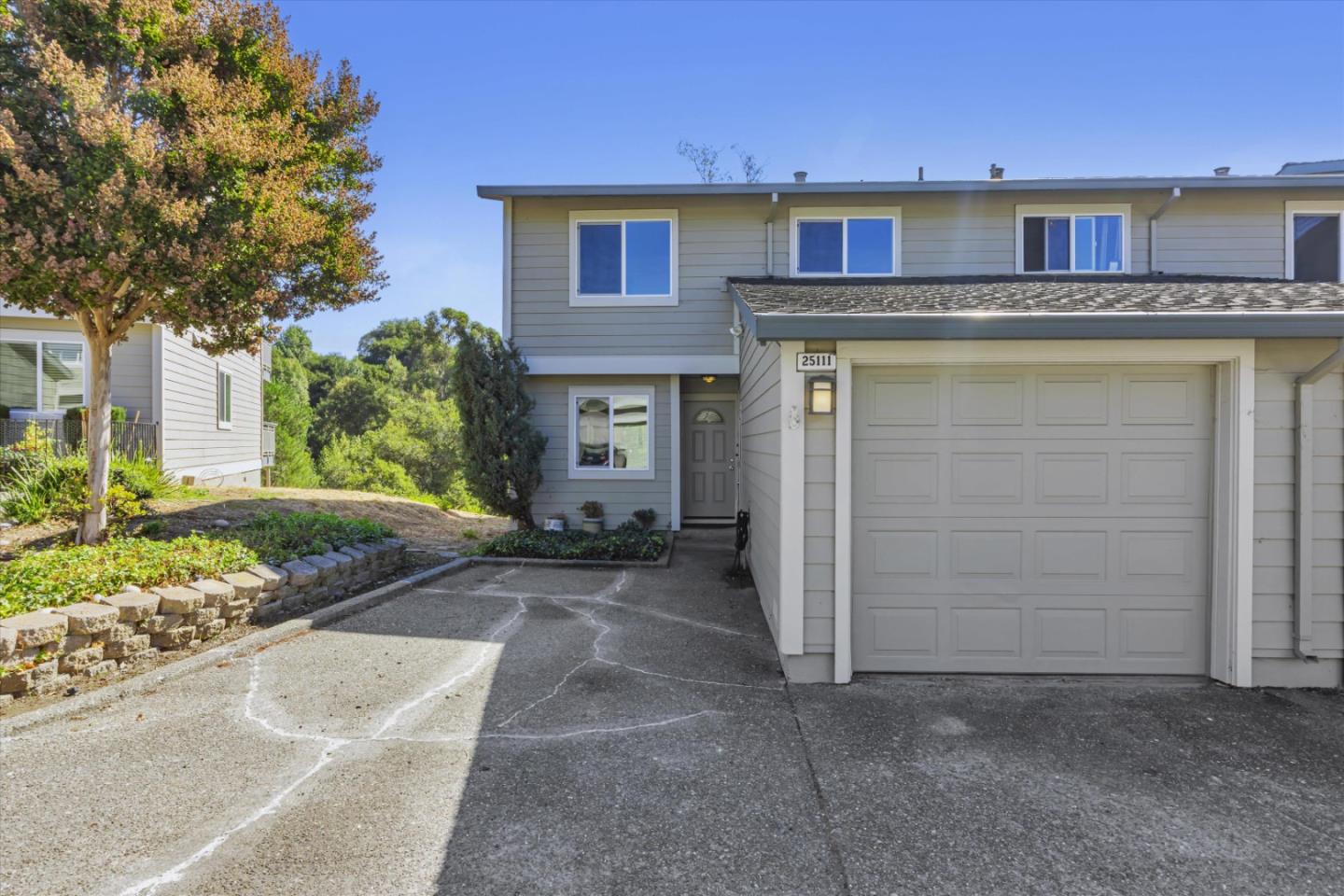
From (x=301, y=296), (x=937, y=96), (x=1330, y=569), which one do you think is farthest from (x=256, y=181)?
(x=937, y=96)

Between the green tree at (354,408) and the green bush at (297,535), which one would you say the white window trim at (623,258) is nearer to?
the green bush at (297,535)

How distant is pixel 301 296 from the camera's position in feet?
23.0

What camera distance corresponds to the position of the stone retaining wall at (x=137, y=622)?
370 cm

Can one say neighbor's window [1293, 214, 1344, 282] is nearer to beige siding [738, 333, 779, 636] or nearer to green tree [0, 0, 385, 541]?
beige siding [738, 333, 779, 636]

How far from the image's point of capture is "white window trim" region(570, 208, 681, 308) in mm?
9312

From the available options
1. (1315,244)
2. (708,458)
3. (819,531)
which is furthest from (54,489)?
(1315,244)

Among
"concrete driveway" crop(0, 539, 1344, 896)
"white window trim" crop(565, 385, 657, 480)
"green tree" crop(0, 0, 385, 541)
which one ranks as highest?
"green tree" crop(0, 0, 385, 541)

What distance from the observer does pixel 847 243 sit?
30.6ft

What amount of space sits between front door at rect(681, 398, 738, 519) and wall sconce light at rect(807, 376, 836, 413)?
18.2ft

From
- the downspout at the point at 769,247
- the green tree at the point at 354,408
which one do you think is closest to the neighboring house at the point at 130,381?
the downspout at the point at 769,247

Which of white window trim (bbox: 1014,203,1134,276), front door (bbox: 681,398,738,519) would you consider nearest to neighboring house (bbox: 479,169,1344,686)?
white window trim (bbox: 1014,203,1134,276)

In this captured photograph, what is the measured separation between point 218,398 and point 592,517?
9.94 meters

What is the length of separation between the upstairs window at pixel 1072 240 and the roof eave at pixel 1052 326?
5.64m

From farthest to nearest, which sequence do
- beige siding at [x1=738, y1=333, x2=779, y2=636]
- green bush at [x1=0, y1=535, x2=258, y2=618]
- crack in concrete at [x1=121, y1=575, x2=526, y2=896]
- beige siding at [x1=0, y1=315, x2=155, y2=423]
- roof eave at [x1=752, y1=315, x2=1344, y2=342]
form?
beige siding at [x1=0, y1=315, x2=155, y2=423] → beige siding at [x1=738, y1=333, x2=779, y2=636] → green bush at [x1=0, y1=535, x2=258, y2=618] → roof eave at [x1=752, y1=315, x2=1344, y2=342] → crack in concrete at [x1=121, y1=575, x2=526, y2=896]
